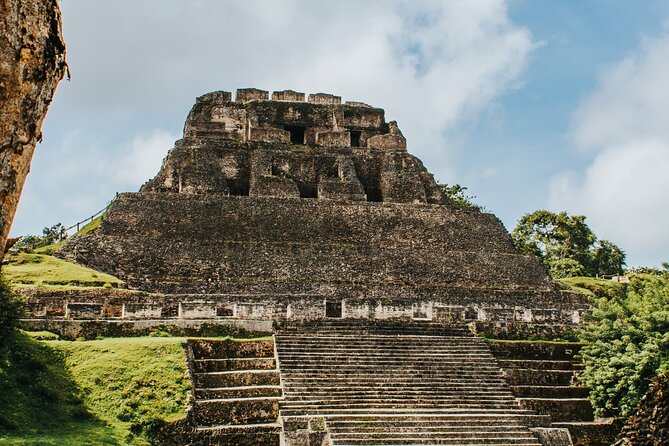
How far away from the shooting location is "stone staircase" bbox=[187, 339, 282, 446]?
1006 centimetres

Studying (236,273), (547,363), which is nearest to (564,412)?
(547,363)

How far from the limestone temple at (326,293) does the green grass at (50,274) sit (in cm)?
57

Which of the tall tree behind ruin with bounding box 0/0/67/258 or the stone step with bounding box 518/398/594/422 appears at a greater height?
the tall tree behind ruin with bounding box 0/0/67/258

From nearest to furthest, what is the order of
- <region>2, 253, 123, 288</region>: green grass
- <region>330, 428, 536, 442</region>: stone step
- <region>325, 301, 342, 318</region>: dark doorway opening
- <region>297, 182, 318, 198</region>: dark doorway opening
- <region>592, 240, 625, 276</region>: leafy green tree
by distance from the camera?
<region>330, 428, 536, 442</region>: stone step < <region>325, 301, 342, 318</region>: dark doorway opening < <region>2, 253, 123, 288</region>: green grass < <region>297, 182, 318, 198</region>: dark doorway opening < <region>592, 240, 625, 276</region>: leafy green tree

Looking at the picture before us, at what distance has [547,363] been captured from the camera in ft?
42.4

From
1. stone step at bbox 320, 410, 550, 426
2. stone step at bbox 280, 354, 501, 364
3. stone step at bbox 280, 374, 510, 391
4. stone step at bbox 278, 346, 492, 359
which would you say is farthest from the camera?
stone step at bbox 278, 346, 492, 359

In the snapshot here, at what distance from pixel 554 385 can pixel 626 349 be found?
1543 millimetres

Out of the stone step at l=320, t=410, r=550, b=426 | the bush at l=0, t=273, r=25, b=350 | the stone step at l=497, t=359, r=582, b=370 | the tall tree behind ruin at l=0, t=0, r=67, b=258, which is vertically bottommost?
the stone step at l=320, t=410, r=550, b=426

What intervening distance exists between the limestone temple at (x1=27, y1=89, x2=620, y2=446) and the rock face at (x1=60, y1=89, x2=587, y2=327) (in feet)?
0.15

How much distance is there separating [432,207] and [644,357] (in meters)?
9.77

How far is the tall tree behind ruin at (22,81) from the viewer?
206 cm

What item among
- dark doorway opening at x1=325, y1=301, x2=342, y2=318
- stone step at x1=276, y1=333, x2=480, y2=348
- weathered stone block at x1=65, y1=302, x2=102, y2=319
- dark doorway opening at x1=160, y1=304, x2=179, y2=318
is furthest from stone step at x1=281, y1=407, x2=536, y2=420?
weathered stone block at x1=65, y1=302, x2=102, y2=319

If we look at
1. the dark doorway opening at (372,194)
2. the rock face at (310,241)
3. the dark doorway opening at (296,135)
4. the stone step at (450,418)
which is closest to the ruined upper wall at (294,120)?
the dark doorway opening at (296,135)

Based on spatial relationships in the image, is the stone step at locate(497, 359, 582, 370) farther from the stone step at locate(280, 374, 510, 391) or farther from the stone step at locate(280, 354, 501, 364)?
the stone step at locate(280, 374, 510, 391)
